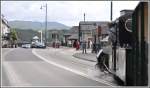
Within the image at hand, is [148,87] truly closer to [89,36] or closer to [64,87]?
[64,87]

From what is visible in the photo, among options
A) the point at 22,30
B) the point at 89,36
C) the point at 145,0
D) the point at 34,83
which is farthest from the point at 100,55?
the point at 22,30

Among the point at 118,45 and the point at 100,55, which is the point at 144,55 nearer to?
the point at 118,45

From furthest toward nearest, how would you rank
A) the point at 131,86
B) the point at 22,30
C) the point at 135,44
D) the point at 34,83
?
the point at 22,30, the point at 34,83, the point at 131,86, the point at 135,44

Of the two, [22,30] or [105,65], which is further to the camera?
[22,30]

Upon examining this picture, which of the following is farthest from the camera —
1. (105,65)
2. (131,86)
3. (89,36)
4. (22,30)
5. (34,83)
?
(22,30)

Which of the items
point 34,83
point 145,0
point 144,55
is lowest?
point 34,83

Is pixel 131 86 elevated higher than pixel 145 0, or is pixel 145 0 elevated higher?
pixel 145 0

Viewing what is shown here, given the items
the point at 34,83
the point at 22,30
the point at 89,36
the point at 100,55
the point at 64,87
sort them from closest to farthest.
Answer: the point at 64,87 < the point at 34,83 < the point at 100,55 < the point at 89,36 < the point at 22,30

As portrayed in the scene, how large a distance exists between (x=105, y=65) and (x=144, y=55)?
33.1ft

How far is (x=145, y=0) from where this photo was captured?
457 inches

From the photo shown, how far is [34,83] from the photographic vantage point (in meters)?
18.8

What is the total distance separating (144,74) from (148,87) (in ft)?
1.38

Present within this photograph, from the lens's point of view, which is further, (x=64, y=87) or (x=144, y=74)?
(x=64, y=87)

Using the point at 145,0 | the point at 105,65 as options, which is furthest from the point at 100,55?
the point at 145,0
